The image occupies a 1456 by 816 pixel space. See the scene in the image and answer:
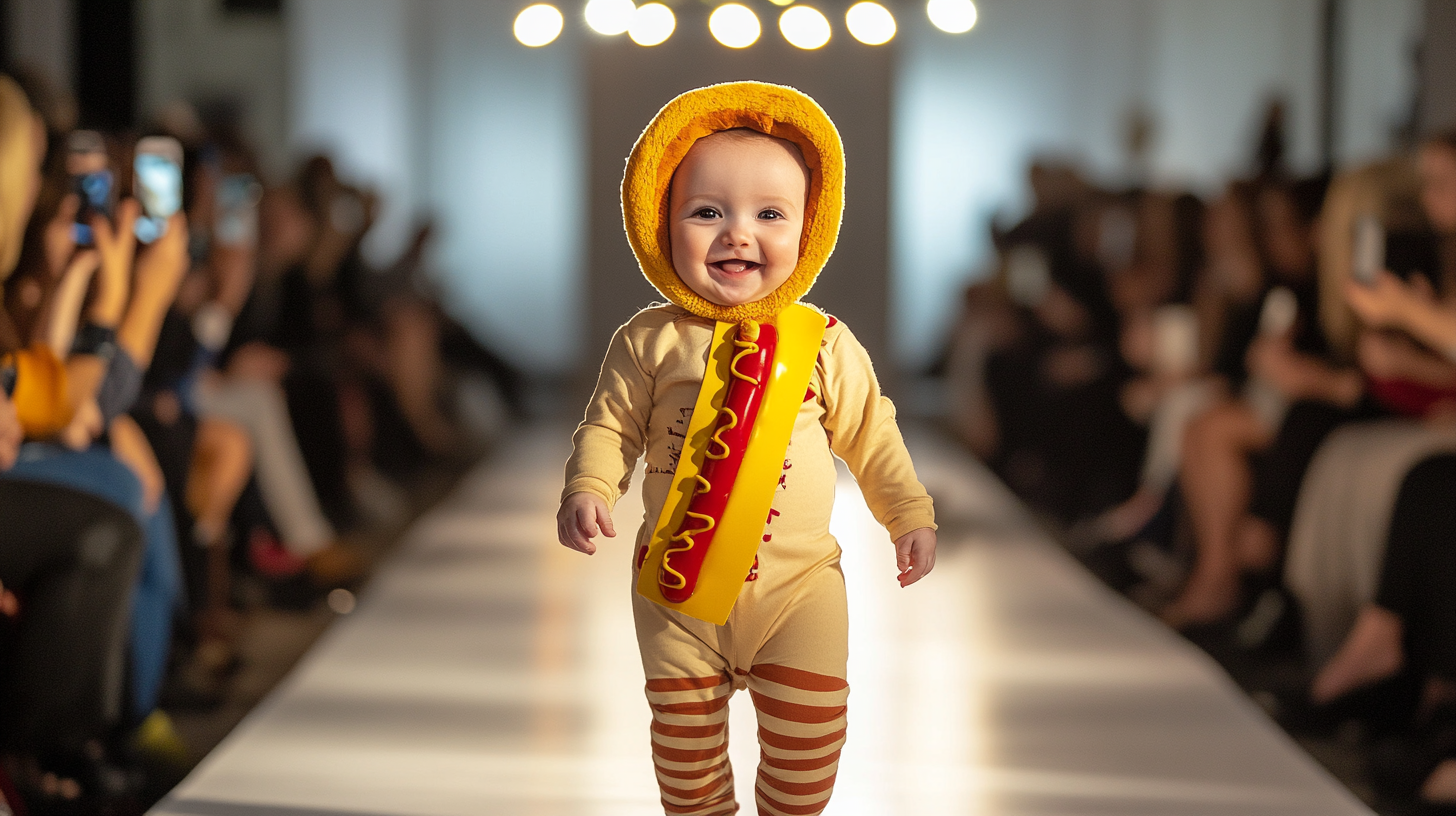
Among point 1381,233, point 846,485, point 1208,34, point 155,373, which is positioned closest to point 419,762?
point 155,373

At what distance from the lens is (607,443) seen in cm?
187

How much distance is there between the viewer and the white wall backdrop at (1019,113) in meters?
9.72

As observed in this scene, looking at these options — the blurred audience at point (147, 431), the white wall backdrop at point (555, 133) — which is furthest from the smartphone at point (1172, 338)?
the white wall backdrop at point (555, 133)

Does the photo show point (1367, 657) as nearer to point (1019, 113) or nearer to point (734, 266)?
point (734, 266)

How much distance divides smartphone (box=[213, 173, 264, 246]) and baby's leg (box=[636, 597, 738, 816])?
2.28 m

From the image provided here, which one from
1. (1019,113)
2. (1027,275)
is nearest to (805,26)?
(1027,275)

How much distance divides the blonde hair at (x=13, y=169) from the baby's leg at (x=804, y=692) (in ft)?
4.99

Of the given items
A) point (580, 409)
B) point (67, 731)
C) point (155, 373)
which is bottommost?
point (580, 409)

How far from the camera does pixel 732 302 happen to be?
1.86 m

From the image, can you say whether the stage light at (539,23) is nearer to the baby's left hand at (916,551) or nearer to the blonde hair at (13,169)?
the blonde hair at (13,169)

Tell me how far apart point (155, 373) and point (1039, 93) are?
31.8 ft

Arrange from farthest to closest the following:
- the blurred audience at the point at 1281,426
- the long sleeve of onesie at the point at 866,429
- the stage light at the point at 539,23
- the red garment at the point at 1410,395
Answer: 1. the red garment at the point at 1410,395
2. the blurred audience at the point at 1281,426
3. the stage light at the point at 539,23
4. the long sleeve of onesie at the point at 866,429

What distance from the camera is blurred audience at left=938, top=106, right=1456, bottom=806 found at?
9.88ft

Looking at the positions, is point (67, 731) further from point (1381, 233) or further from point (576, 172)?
point (576, 172)
